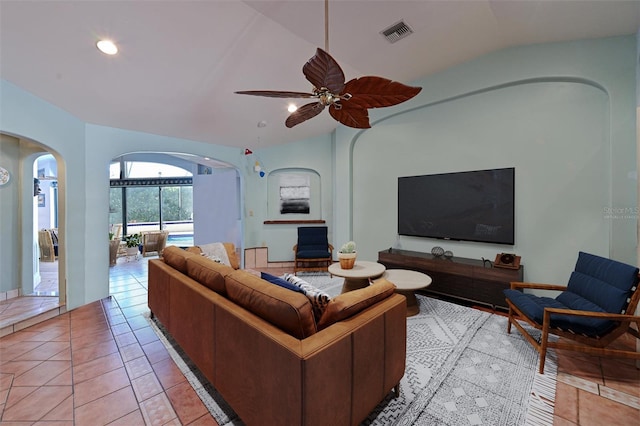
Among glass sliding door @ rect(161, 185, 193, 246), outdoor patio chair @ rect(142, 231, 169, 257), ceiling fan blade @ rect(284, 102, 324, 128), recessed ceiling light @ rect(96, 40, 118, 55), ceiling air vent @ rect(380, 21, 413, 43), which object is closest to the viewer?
ceiling fan blade @ rect(284, 102, 324, 128)

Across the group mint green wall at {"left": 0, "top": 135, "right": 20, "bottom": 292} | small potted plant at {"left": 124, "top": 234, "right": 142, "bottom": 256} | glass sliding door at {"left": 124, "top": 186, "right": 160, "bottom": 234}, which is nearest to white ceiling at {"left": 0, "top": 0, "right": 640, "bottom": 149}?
mint green wall at {"left": 0, "top": 135, "right": 20, "bottom": 292}

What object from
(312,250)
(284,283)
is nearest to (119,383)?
(284,283)

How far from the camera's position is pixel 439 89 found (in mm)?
3895

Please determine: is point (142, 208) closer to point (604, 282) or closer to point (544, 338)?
point (544, 338)

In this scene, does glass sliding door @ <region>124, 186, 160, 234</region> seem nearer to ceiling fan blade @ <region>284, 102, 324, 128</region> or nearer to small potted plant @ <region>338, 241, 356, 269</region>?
small potted plant @ <region>338, 241, 356, 269</region>

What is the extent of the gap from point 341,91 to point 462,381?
2346 mm

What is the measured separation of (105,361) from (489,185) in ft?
15.4

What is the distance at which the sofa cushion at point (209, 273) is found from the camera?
1.85 metres

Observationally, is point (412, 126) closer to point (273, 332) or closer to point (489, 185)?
point (489, 185)

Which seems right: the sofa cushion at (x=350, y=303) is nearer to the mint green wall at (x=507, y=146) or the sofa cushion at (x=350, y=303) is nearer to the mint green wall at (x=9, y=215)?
the mint green wall at (x=507, y=146)

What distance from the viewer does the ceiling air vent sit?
A: 2.67 m

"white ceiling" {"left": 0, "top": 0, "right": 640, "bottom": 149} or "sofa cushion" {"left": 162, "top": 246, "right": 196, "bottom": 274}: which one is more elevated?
"white ceiling" {"left": 0, "top": 0, "right": 640, "bottom": 149}

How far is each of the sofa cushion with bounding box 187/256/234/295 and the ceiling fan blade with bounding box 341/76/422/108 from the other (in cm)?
157

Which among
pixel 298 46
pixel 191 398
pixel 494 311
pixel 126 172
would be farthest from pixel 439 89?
pixel 126 172
